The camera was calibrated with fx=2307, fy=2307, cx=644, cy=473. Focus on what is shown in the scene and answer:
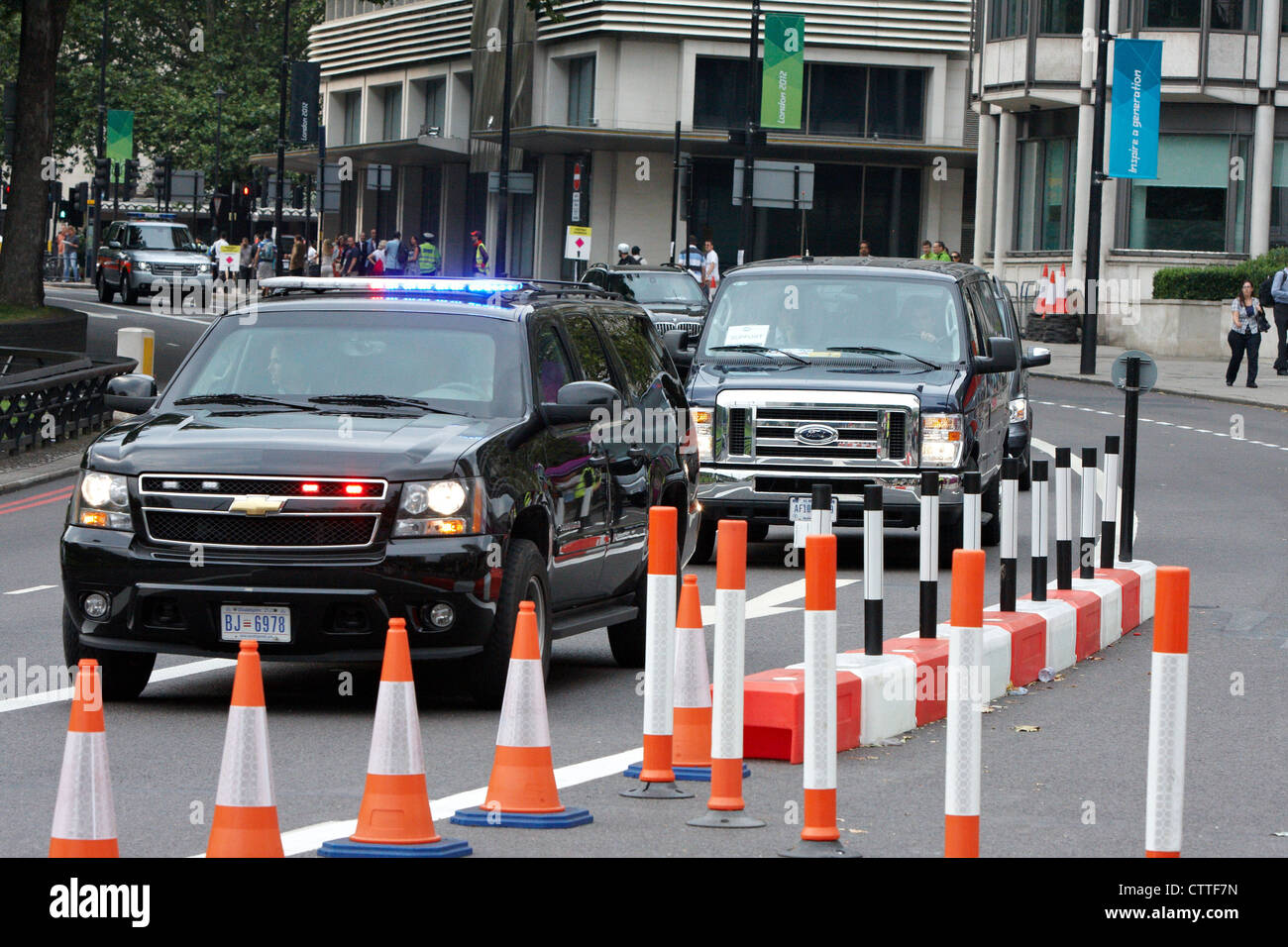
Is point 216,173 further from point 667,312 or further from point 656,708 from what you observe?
point 656,708

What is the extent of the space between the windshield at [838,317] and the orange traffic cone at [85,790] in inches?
423

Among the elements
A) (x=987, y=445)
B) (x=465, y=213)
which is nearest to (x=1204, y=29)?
(x=465, y=213)

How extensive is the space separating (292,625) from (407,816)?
9.15 ft

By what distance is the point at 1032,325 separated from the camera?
52125 mm

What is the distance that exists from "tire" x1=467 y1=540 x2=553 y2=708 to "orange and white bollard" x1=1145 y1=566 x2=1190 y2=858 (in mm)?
3828

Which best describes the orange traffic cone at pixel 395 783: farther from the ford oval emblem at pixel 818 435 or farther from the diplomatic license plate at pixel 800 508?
the ford oval emblem at pixel 818 435

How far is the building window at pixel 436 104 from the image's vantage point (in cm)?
7519

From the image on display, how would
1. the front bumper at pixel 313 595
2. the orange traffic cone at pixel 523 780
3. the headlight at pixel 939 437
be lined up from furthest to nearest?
the headlight at pixel 939 437, the front bumper at pixel 313 595, the orange traffic cone at pixel 523 780

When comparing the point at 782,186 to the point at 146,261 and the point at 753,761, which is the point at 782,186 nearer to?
the point at 146,261

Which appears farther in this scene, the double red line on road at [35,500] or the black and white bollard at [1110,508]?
the double red line on road at [35,500]

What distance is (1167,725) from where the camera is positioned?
6059 mm

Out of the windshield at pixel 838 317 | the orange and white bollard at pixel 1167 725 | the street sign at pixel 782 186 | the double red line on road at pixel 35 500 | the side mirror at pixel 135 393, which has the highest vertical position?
the street sign at pixel 782 186

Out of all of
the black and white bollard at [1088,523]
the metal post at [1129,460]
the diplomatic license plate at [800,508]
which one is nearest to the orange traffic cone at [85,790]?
the black and white bollard at [1088,523]

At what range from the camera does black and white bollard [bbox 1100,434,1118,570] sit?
12812 millimetres
